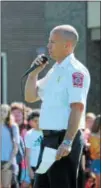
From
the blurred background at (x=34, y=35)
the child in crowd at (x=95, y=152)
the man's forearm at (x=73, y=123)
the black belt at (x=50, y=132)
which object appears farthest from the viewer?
the blurred background at (x=34, y=35)

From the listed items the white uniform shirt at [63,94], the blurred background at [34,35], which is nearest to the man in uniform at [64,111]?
the white uniform shirt at [63,94]

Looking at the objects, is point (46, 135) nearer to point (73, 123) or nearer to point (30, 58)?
point (73, 123)

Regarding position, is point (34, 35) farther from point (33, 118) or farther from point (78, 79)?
point (78, 79)

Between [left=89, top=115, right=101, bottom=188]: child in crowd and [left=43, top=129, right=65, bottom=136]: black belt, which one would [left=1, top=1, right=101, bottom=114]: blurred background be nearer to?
[left=89, top=115, right=101, bottom=188]: child in crowd

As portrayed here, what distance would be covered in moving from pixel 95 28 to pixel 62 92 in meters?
10.3

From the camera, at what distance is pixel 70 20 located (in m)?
14.6

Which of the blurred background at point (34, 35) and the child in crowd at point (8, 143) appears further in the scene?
the blurred background at point (34, 35)

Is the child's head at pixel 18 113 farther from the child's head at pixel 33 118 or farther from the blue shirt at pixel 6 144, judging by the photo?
the blue shirt at pixel 6 144

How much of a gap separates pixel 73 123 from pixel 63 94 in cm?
22

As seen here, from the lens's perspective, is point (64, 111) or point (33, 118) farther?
point (33, 118)

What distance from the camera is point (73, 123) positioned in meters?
4.39

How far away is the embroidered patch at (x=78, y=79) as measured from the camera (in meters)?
4.45

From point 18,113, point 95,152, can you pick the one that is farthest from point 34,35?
point 95,152

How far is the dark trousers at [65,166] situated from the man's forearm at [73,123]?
0.12m
